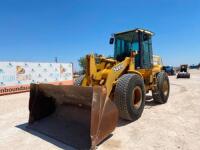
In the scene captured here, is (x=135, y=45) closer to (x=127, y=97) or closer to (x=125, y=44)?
(x=125, y=44)

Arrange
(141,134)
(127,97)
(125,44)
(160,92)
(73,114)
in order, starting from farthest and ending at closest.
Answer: (160,92)
(125,44)
(127,97)
(73,114)
(141,134)

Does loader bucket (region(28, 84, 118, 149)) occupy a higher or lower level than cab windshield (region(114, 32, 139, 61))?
lower

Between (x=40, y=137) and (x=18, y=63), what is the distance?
9.69m

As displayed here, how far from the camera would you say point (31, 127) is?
14.5 feet

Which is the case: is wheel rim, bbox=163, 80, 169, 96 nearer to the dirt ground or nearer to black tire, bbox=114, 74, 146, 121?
the dirt ground

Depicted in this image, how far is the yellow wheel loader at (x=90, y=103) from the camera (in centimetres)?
345

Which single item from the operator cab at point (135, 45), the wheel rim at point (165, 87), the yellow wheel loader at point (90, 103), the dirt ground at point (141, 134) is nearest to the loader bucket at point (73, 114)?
the yellow wheel loader at point (90, 103)

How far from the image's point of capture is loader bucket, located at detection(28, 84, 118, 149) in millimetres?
3381

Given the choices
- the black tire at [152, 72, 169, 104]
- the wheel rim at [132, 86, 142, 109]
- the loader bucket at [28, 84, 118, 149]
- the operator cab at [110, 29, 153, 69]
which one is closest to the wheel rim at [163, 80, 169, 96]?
the black tire at [152, 72, 169, 104]

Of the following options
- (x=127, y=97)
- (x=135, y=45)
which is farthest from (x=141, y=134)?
(x=135, y=45)

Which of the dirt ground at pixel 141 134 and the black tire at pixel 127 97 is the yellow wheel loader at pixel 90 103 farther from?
the dirt ground at pixel 141 134

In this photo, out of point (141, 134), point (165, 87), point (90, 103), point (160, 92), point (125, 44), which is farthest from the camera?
point (165, 87)

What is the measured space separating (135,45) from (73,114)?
3.38 m

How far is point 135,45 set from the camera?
6.46m
